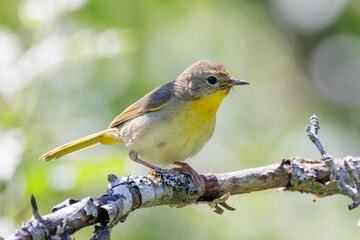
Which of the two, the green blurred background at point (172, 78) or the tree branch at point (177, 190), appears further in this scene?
the green blurred background at point (172, 78)

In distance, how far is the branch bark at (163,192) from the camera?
2562 millimetres

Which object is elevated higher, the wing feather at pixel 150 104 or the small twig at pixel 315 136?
the small twig at pixel 315 136

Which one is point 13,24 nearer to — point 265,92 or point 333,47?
point 265,92

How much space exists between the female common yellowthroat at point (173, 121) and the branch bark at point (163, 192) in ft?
1.13

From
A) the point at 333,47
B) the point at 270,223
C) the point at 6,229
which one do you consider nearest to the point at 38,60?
the point at 6,229

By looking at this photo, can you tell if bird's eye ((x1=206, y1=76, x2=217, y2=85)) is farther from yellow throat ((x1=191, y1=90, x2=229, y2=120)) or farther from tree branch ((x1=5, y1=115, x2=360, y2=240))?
tree branch ((x1=5, y1=115, x2=360, y2=240))

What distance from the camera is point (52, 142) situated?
A: 6.77 m

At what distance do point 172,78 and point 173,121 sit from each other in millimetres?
3586

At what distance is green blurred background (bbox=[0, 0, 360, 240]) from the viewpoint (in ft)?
13.3

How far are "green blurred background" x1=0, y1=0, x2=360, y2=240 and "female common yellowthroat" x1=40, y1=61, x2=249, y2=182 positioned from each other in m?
0.23

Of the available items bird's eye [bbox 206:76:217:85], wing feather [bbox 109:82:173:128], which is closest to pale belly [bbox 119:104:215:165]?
wing feather [bbox 109:82:173:128]

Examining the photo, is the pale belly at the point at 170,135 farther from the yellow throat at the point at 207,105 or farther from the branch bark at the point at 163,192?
the branch bark at the point at 163,192

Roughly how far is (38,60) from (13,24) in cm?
241

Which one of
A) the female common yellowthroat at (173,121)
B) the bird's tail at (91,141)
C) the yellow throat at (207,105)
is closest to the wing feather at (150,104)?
the female common yellowthroat at (173,121)
